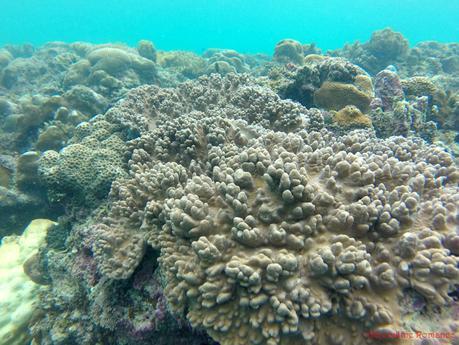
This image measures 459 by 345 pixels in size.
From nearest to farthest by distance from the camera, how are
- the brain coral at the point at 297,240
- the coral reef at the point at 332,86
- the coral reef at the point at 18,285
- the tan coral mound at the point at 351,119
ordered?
the brain coral at the point at 297,240 < the coral reef at the point at 18,285 < the tan coral mound at the point at 351,119 < the coral reef at the point at 332,86

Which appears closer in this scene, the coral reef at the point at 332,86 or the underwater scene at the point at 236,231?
the underwater scene at the point at 236,231

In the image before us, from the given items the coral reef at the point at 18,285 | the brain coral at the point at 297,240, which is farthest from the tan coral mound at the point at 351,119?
the coral reef at the point at 18,285

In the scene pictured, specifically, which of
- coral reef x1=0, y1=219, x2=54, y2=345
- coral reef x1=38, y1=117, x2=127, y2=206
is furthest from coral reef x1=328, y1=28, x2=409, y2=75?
coral reef x1=0, y1=219, x2=54, y2=345

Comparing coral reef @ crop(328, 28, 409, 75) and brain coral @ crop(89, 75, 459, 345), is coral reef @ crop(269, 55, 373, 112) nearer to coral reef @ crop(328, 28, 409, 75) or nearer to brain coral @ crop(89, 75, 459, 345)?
brain coral @ crop(89, 75, 459, 345)

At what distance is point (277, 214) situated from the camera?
8.34 feet

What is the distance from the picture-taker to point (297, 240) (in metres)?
2.34

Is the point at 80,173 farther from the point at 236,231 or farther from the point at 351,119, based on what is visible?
the point at 351,119

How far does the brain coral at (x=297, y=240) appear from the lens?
7.06ft

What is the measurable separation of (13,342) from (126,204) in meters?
3.61

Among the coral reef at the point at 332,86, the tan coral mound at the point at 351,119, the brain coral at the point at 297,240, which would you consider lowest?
the brain coral at the point at 297,240

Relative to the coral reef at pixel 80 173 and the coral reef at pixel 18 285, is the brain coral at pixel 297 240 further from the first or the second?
the coral reef at pixel 18 285

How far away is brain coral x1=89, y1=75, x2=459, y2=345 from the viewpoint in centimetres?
→ 215

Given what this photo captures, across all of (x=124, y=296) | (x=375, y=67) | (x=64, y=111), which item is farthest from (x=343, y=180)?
(x=375, y=67)

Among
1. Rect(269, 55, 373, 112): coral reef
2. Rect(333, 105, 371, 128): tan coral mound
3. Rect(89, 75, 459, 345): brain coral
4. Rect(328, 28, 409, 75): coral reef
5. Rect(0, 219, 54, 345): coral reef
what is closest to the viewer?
Rect(89, 75, 459, 345): brain coral
